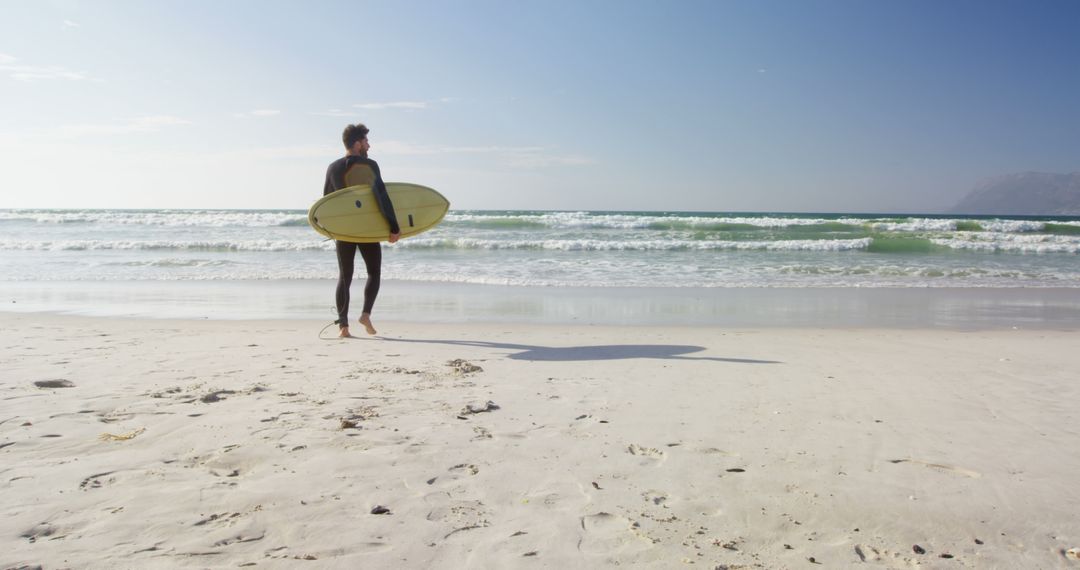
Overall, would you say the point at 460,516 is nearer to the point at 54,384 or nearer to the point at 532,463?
the point at 532,463

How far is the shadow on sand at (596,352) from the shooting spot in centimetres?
506

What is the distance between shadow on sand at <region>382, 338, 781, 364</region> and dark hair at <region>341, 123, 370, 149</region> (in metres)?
1.84

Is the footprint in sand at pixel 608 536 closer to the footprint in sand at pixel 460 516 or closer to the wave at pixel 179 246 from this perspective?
the footprint in sand at pixel 460 516

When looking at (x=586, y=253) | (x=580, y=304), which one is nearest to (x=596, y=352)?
(x=580, y=304)

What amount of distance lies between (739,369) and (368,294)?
352 centimetres

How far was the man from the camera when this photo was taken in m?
6.14

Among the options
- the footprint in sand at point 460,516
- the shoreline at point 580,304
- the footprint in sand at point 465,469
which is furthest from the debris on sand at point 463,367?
the shoreline at point 580,304

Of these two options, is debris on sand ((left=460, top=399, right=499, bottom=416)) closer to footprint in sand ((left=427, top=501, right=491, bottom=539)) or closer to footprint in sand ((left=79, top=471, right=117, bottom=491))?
footprint in sand ((left=427, top=501, right=491, bottom=539))

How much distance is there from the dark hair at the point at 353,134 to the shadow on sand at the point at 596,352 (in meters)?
1.84

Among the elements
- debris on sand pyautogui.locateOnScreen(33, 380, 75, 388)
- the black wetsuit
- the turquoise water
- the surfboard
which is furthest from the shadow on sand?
the turquoise water

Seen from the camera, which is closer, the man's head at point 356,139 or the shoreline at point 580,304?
the man's head at point 356,139

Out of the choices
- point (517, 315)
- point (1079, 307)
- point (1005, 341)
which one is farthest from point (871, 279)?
point (517, 315)

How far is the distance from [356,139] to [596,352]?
2921 mm

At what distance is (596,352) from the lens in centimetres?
538
